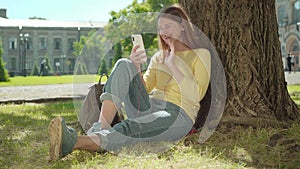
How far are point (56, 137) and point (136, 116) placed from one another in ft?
1.96

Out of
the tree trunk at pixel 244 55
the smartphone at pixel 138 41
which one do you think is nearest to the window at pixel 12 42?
the tree trunk at pixel 244 55

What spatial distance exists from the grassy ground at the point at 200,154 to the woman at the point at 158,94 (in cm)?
10

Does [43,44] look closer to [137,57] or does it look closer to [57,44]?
[57,44]

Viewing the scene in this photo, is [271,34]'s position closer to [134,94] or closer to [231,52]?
[231,52]

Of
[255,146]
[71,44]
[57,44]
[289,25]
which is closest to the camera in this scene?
[255,146]

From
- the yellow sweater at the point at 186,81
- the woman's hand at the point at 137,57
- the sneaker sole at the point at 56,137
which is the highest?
the woman's hand at the point at 137,57

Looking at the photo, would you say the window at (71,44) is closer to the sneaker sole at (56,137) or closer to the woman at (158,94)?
the woman at (158,94)

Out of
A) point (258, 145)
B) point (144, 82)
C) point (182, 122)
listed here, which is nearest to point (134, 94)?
point (144, 82)

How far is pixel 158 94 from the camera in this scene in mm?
2789

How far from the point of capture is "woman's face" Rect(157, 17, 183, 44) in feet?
9.08

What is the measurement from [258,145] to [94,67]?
117 cm

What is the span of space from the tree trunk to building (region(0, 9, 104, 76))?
1642 inches

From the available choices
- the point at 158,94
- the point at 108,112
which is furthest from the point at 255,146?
the point at 108,112

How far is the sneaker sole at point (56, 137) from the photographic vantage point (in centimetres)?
218
